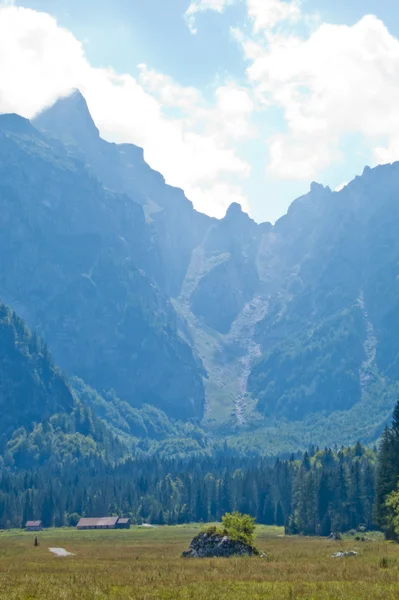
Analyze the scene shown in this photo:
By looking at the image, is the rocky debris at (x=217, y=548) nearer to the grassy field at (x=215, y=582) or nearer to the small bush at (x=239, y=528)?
the small bush at (x=239, y=528)

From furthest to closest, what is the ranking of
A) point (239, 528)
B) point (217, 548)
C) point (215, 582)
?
point (239, 528)
point (217, 548)
point (215, 582)

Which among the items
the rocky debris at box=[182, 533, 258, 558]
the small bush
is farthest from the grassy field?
the small bush

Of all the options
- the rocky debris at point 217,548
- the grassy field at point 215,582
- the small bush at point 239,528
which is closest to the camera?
the grassy field at point 215,582

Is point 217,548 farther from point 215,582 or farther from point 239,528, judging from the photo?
point 215,582

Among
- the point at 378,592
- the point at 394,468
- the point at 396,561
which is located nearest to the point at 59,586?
the point at 378,592

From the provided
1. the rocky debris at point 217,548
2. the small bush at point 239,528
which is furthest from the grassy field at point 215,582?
the small bush at point 239,528

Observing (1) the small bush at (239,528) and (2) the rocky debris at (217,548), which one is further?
(1) the small bush at (239,528)

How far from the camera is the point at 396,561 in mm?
58250

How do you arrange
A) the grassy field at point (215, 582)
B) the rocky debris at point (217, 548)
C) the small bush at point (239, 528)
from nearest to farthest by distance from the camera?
the grassy field at point (215, 582), the rocky debris at point (217, 548), the small bush at point (239, 528)

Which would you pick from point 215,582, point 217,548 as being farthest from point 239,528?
point 215,582

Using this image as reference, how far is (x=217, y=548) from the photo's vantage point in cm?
7388

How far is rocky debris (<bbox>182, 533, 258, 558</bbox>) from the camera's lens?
73.7 metres

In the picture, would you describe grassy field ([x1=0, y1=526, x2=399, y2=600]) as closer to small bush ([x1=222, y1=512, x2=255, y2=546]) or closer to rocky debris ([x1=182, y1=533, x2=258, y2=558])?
rocky debris ([x1=182, y1=533, x2=258, y2=558])

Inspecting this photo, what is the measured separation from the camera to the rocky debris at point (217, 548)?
2901 inches
